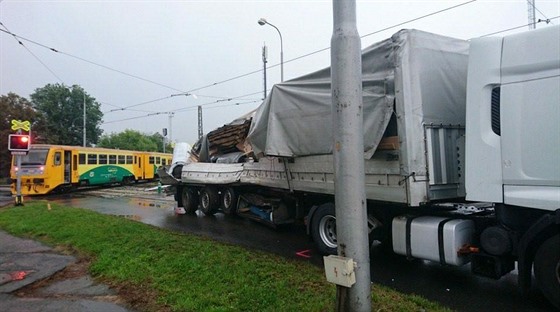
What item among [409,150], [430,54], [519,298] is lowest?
[519,298]

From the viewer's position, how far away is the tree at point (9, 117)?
38.4 m

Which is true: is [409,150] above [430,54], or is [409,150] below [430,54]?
below

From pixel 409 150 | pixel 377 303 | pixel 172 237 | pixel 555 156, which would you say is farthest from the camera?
pixel 172 237

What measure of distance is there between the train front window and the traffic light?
32.7 feet

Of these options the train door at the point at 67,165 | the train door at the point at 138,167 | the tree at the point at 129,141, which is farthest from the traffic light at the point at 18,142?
the tree at the point at 129,141

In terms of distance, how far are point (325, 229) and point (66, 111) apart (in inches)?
2490

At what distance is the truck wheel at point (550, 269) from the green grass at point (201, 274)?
1017 mm

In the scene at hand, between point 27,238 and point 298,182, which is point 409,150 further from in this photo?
point 27,238

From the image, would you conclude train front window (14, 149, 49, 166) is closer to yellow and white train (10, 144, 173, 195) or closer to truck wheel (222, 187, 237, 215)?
yellow and white train (10, 144, 173, 195)

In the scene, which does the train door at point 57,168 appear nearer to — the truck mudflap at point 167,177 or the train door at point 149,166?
the train door at point 149,166

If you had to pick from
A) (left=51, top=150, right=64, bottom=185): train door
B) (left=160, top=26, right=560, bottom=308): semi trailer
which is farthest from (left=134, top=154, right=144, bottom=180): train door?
(left=160, top=26, right=560, bottom=308): semi trailer

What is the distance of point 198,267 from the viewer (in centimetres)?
579

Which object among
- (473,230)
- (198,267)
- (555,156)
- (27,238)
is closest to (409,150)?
(473,230)

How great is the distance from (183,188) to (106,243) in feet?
20.8
